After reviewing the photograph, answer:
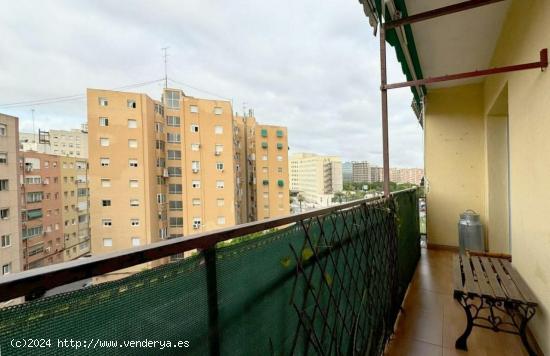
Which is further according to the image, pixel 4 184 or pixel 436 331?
pixel 4 184

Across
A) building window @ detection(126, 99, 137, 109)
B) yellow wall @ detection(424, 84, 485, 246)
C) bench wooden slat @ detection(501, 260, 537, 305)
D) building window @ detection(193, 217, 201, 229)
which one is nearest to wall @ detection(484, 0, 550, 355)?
bench wooden slat @ detection(501, 260, 537, 305)

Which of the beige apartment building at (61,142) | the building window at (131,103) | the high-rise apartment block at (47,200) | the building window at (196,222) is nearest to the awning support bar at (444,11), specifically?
the high-rise apartment block at (47,200)

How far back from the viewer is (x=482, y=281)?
1978 millimetres

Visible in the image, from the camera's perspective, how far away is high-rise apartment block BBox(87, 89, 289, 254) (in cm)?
1528

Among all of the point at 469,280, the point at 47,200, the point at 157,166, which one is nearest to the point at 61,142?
the point at 47,200

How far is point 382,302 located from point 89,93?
19524 millimetres

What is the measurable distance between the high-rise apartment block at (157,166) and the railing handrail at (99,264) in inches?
652

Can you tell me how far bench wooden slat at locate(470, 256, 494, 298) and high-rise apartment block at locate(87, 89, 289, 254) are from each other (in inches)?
640

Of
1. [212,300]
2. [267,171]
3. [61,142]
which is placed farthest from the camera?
[267,171]

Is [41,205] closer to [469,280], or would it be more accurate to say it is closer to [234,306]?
[234,306]

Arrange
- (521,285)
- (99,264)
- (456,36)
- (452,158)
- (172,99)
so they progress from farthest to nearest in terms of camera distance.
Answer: (172,99) → (452,158) → (456,36) → (521,285) → (99,264)

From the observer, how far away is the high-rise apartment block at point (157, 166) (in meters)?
15.3

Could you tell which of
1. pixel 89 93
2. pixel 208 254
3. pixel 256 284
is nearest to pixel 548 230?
pixel 256 284

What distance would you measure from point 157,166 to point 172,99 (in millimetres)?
5624
